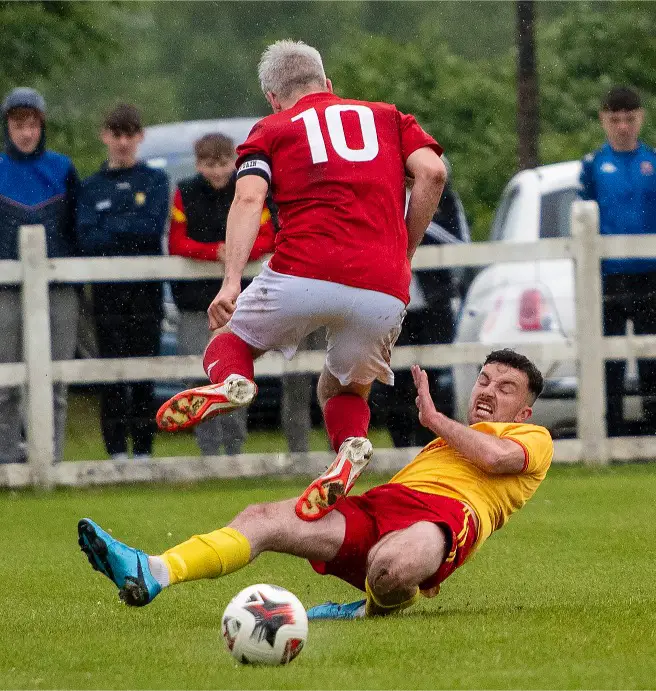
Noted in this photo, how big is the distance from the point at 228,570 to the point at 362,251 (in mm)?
1393

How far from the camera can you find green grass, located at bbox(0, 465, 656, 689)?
5.15m

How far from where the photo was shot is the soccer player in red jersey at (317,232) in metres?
6.42

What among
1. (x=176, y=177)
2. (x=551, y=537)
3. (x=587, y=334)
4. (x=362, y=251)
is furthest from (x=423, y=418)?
(x=176, y=177)

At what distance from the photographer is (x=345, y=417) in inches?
275

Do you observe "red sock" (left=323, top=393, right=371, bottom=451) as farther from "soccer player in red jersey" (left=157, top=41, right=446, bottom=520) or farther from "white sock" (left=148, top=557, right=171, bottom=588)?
"white sock" (left=148, top=557, right=171, bottom=588)

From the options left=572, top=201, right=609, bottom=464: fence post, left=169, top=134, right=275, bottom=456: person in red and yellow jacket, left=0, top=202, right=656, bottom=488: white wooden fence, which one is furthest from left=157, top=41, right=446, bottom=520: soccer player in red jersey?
left=572, top=201, right=609, bottom=464: fence post

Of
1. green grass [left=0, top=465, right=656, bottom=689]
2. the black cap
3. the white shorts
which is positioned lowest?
green grass [left=0, top=465, right=656, bottom=689]

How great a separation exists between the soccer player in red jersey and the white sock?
0.75m

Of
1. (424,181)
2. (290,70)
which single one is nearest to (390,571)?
(424,181)

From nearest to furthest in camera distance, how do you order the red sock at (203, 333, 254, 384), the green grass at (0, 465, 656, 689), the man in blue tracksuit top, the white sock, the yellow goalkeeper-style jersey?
the green grass at (0, 465, 656, 689)
the white sock
the yellow goalkeeper-style jersey
the red sock at (203, 333, 254, 384)
the man in blue tracksuit top

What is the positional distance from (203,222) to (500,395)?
469 cm

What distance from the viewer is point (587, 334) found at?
11305mm

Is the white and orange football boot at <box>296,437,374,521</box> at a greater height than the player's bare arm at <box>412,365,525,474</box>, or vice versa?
the player's bare arm at <box>412,365,525,474</box>

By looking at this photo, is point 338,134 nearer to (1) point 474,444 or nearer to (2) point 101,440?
(1) point 474,444
